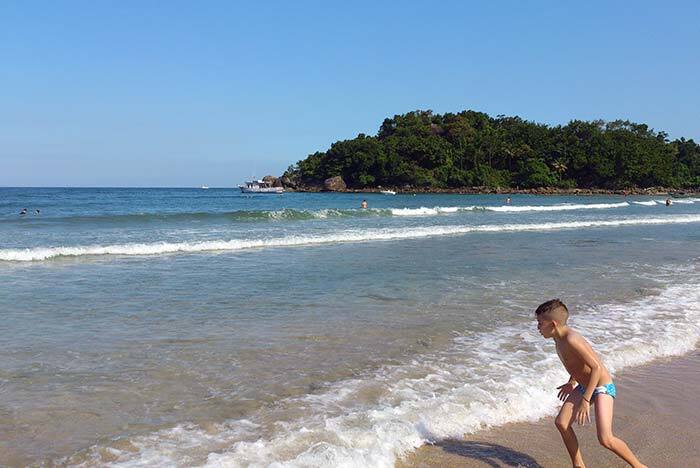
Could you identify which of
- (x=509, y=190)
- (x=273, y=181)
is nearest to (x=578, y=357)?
(x=509, y=190)

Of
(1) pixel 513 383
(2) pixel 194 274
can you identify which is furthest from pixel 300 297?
(1) pixel 513 383

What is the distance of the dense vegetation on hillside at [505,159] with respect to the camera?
342ft

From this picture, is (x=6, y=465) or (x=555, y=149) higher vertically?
(x=555, y=149)

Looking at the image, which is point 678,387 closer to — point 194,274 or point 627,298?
point 627,298

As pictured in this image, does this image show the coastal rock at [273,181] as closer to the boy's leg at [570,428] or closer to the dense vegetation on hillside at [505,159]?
the dense vegetation on hillside at [505,159]

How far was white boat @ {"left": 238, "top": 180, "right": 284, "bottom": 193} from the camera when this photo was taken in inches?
4359

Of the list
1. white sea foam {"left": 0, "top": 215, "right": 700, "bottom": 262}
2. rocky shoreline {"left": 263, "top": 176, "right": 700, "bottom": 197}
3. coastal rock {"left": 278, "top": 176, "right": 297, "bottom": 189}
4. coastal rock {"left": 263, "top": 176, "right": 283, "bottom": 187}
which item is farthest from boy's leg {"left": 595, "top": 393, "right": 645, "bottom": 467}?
coastal rock {"left": 263, "top": 176, "right": 283, "bottom": 187}

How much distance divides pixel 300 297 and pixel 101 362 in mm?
4073

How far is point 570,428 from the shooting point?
3836 millimetres

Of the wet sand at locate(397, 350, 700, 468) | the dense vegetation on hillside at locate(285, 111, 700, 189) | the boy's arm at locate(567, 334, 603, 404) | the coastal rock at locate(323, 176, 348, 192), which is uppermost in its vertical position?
the dense vegetation on hillside at locate(285, 111, 700, 189)

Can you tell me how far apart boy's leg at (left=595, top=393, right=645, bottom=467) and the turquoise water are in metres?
1.11

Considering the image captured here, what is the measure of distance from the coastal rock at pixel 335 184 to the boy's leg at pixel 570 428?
106 metres

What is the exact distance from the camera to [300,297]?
9633mm

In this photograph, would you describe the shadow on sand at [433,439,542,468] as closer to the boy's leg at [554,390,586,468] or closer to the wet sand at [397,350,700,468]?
the wet sand at [397,350,700,468]
